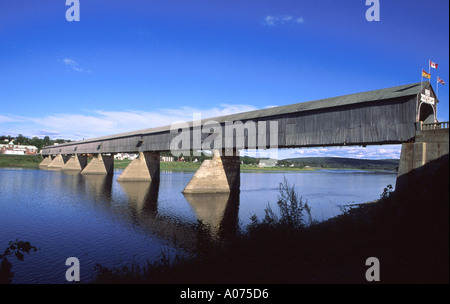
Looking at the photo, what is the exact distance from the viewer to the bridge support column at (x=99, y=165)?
5616cm

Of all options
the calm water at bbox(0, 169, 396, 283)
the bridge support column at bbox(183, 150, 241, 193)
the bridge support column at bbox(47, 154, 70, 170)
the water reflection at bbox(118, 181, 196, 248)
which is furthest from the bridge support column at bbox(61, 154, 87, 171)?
the water reflection at bbox(118, 181, 196, 248)

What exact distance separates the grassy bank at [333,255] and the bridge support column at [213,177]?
61.9 feet

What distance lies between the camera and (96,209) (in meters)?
20.8

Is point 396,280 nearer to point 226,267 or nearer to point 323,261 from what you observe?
point 323,261

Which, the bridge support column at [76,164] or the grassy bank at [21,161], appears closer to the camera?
the bridge support column at [76,164]

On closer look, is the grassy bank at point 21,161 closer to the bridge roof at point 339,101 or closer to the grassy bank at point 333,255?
the bridge roof at point 339,101

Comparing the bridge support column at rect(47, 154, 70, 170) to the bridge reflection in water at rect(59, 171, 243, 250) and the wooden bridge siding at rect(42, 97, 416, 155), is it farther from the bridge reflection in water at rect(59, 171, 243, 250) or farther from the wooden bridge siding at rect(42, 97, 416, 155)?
the wooden bridge siding at rect(42, 97, 416, 155)

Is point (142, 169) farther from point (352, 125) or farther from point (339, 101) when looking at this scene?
point (352, 125)

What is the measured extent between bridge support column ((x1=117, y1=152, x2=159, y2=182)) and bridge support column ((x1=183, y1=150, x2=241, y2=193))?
15.6m

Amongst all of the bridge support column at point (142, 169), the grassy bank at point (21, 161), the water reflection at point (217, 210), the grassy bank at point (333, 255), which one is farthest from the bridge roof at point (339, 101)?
the grassy bank at point (21, 161)

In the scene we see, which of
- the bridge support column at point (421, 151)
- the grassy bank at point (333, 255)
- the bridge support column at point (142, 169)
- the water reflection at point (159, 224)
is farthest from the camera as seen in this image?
the bridge support column at point (142, 169)

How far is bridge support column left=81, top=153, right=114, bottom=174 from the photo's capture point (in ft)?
184

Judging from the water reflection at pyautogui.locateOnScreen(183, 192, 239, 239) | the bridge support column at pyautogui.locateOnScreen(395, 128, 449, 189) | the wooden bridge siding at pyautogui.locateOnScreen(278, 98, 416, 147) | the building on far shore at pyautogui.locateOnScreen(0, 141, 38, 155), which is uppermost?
the building on far shore at pyautogui.locateOnScreen(0, 141, 38, 155)

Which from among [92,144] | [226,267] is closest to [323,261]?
[226,267]
